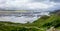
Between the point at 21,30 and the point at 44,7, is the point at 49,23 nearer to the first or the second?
the point at 44,7

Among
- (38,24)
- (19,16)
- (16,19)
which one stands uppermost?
(19,16)

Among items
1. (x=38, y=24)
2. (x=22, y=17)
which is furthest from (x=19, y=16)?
(x=38, y=24)

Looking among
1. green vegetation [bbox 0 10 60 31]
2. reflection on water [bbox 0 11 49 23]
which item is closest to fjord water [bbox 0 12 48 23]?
reflection on water [bbox 0 11 49 23]

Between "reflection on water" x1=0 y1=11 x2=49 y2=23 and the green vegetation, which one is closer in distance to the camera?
the green vegetation

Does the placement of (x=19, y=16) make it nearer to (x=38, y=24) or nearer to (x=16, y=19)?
(x=16, y=19)

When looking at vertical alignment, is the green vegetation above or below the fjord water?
below

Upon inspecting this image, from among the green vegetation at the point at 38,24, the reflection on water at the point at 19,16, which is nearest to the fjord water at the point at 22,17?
the reflection on water at the point at 19,16

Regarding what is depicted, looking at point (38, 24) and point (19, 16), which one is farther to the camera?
point (19, 16)

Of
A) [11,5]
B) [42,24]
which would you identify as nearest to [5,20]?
[11,5]

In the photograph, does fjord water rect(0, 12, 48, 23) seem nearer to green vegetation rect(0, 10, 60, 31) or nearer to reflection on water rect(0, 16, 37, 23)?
reflection on water rect(0, 16, 37, 23)
